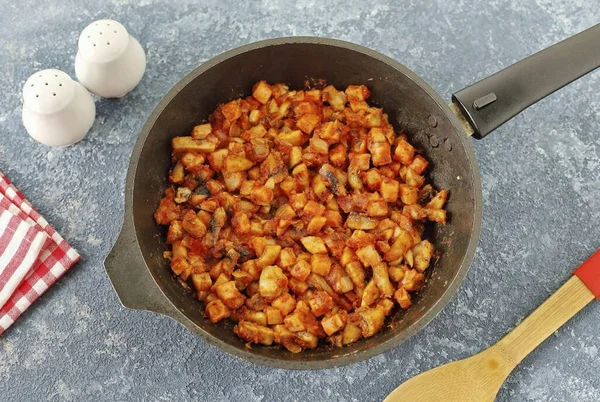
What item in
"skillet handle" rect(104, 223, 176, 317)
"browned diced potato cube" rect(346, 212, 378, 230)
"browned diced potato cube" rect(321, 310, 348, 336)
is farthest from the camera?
"browned diced potato cube" rect(346, 212, 378, 230)

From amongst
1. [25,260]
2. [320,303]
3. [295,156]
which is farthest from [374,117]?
[25,260]

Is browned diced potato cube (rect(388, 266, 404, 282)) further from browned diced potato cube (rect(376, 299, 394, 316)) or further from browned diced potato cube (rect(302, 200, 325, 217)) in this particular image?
browned diced potato cube (rect(302, 200, 325, 217))

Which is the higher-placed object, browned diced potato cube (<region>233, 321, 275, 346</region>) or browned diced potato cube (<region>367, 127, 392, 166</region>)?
browned diced potato cube (<region>367, 127, 392, 166</region>)

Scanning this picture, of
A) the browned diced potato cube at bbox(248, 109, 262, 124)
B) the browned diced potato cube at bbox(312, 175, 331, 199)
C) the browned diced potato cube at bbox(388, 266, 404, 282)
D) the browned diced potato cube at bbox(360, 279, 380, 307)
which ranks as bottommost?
the browned diced potato cube at bbox(388, 266, 404, 282)

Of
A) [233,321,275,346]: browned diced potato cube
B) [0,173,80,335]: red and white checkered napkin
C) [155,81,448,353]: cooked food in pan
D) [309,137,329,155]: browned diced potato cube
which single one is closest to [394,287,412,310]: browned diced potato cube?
[155,81,448,353]: cooked food in pan

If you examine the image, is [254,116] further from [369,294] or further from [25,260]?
[25,260]

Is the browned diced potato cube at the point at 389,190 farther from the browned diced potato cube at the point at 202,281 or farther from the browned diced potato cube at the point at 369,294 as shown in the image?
the browned diced potato cube at the point at 202,281

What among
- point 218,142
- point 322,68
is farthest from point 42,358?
point 322,68
